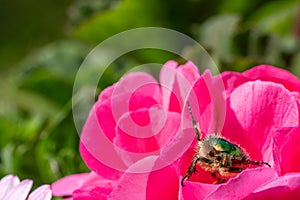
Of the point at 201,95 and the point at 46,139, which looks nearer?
the point at 201,95

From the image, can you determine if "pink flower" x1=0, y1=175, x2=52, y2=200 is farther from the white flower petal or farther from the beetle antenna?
the beetle antenna

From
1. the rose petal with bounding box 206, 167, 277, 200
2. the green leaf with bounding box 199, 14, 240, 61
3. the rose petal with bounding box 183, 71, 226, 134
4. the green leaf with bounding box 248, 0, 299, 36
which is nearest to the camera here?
the rose petal with bounding box 206, 167, 277, 200

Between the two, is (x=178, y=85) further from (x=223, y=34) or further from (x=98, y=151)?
(x=223, y=34)

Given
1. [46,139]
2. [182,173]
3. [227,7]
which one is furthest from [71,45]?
[182,173]

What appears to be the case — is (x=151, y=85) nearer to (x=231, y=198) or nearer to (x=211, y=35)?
(x=231, y=198)

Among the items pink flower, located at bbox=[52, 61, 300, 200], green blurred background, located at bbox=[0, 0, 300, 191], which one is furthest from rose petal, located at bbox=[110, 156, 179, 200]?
green blurred background, located at bbox=[0, 0, 300, 191]

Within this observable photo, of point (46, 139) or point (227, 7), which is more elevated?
point (227, 7)
